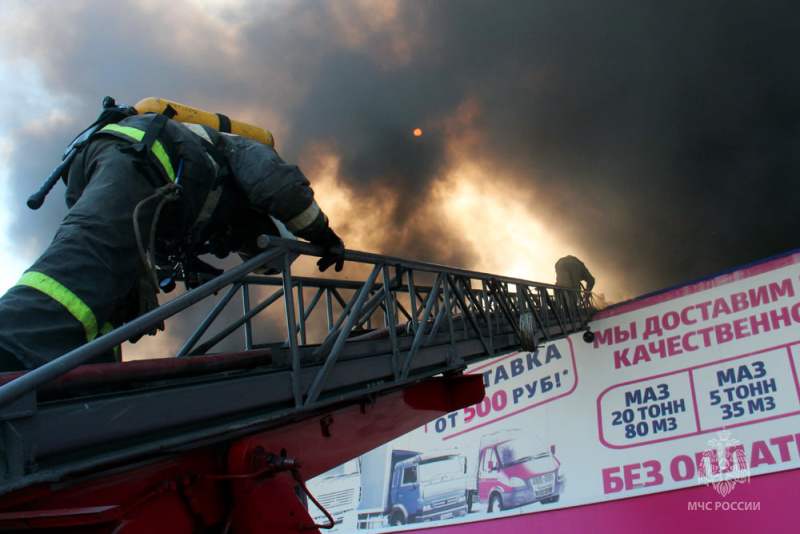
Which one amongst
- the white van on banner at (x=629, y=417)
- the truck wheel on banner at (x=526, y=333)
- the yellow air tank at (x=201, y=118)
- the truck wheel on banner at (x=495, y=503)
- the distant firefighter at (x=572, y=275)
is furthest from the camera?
the distant firefighter at (x=572, y=275)

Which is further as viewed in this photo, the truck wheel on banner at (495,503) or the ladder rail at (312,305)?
the truck wheel on banner at (495,503)

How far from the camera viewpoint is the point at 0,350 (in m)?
1.56

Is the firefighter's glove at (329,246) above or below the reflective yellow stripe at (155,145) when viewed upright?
below

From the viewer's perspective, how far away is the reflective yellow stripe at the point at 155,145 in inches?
85.9

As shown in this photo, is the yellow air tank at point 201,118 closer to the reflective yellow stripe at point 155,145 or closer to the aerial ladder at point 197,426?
the reflective yellow stripe at point 155,145

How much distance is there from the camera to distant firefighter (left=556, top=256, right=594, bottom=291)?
980cm

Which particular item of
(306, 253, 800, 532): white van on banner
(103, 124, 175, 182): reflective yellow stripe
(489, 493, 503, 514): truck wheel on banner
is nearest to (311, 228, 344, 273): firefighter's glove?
(103, 124, 175, 182): reflective yellow stripe

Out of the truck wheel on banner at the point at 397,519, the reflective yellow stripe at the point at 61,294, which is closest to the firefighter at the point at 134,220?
the reflective yellow stripe at the point at 61,294

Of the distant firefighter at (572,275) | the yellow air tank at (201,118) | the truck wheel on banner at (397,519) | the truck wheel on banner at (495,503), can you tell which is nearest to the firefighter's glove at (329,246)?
the yellow air tank at (201,118)

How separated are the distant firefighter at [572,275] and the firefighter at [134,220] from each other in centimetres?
786

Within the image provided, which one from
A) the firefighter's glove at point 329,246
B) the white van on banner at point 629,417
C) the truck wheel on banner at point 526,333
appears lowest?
the white van on banner at point 629,417

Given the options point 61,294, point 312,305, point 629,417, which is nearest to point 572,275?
point 629,417

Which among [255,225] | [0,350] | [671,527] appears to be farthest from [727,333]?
[0,350]

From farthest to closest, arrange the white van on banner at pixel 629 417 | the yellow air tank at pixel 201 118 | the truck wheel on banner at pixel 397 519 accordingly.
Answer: the truck wheel on banner at pixel 397 519 → the white van on banner at pixel 629 417 → the yellow air tank at pixel 201 118
